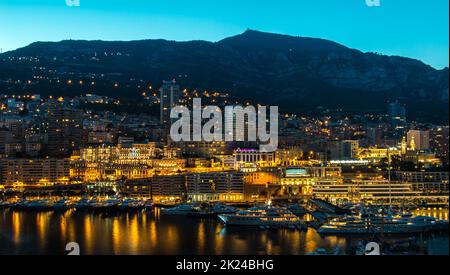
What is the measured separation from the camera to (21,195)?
670 inches

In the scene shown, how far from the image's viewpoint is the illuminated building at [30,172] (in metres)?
18.4

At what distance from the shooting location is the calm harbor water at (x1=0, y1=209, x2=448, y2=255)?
798cm

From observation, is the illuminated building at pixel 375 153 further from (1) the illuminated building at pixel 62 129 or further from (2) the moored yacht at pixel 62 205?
(1) the illuminated building at pixel 62 129

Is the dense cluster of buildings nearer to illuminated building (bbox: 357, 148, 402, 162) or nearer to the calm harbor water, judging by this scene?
illuminated building (bbox: 357, 148, 402, 162)

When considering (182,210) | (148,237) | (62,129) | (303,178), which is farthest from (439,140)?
(148,237)

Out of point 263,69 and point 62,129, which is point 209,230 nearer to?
point 62,129

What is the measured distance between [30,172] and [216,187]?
20.7 ft

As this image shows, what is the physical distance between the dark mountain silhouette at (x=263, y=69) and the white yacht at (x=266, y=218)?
42.9 feet

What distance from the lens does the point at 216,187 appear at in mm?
15062

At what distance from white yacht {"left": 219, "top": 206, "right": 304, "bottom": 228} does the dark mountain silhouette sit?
42.9ft

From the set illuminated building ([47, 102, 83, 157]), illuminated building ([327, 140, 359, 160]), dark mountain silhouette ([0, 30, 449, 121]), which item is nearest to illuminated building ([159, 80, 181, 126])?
dark mountain silhouette ([0, 30, 449, 121])

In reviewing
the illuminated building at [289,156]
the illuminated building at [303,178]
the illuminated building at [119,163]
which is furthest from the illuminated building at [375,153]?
the illuminated building at [119,163]

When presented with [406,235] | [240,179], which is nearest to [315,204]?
[240,179]
